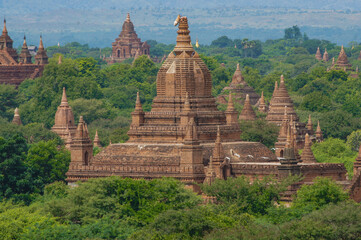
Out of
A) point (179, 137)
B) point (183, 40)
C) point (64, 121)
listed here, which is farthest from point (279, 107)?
point (179, 137)

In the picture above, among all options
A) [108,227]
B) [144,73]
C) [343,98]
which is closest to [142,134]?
[108,227]

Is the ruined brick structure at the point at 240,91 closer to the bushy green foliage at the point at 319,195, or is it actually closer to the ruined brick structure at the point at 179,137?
the ruined brick structure at the point at 179,137

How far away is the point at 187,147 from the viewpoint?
67.8m

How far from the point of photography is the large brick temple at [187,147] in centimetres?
6775

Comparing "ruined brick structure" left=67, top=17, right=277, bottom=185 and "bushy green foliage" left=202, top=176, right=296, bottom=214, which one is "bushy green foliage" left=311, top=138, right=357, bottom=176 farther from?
"bushy green foliage" left=202, top=176, right=296, bottom=214

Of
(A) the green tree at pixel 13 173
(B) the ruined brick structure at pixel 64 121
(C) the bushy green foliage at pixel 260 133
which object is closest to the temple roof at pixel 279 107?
(C) the bushy green foliage at pixel 260 133

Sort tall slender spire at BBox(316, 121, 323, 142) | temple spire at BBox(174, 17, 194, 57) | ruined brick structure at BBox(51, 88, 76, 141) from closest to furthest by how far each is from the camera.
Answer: temple spire at BBox(174, 17, 194, 57)
tall slender spire at BBox(316, 121, 323, 142)
ruined brick structure at BBox(51, 88, 76, 141)

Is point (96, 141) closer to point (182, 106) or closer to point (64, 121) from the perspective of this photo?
point (64, 121)

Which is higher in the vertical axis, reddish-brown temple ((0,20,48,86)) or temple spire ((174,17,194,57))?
temple spire ((174,17,194,57))

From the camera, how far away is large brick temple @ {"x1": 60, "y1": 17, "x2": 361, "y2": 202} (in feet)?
222

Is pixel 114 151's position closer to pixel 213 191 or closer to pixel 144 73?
pixel 213 191

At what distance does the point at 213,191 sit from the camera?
63.9 m

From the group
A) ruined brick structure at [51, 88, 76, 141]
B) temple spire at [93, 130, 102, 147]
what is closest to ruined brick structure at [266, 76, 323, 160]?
temple spire at [93, 130, 102, 147]

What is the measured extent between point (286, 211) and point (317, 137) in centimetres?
4046
